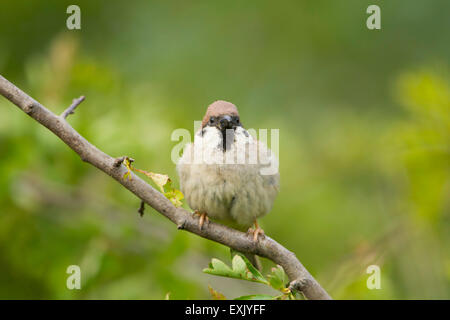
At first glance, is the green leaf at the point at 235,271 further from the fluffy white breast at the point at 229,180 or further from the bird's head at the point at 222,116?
the bird's head at the point at 222,116

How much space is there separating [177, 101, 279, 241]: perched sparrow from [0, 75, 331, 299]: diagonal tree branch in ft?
2.38

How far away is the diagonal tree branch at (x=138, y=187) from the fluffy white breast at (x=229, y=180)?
736 mm

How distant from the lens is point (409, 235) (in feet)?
14.6

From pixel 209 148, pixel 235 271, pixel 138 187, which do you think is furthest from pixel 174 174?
pixel 235 271

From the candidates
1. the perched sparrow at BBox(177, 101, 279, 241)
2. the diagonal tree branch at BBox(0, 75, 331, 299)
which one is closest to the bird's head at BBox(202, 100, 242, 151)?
the perched sparrow at BBox(177, 101, 279, 241)

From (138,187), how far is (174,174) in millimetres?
2346

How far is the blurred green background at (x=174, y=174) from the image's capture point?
4.12 metres

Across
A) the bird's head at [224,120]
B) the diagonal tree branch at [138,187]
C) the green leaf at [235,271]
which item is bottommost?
the green leaf at [235,271]

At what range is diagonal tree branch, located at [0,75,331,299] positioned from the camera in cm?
249

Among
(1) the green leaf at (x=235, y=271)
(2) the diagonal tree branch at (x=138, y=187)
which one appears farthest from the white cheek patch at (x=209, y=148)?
(1) the green leaf at (x=235, y=271)

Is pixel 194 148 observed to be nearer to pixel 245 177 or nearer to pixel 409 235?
pixel 245 177
